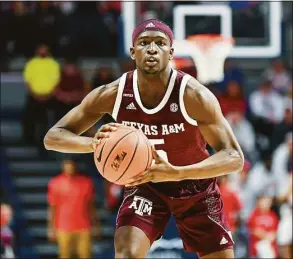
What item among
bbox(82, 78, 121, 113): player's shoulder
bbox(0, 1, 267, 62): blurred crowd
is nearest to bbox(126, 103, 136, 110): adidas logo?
bbox(82, 78, 121, 113): player's shoulder

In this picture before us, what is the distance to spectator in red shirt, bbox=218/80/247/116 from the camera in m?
12.6

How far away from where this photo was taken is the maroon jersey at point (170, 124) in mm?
5754

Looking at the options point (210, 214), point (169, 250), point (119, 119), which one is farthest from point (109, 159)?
point (169, 250)

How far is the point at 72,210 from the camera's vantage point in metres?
11.3

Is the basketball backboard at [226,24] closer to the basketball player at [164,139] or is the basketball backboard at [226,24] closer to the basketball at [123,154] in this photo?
the basketball player at [164,139]

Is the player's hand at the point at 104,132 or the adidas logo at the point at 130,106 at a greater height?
the adidas logo at the point at 130,106

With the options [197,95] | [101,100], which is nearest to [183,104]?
[197,95]

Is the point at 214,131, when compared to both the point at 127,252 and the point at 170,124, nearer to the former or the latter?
the point at 170,124

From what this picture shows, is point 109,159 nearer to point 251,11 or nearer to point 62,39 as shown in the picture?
point 251,11

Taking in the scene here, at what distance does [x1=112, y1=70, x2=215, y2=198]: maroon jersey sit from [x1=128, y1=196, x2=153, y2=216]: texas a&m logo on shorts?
4.8 inches

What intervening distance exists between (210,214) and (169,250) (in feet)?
15.4

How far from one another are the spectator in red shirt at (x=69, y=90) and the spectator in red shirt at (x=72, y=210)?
7.65ft

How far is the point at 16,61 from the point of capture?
50.6ft

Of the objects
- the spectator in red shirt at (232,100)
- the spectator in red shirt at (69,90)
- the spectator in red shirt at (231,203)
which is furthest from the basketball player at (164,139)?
the spectator in red shirt at (69,90)
